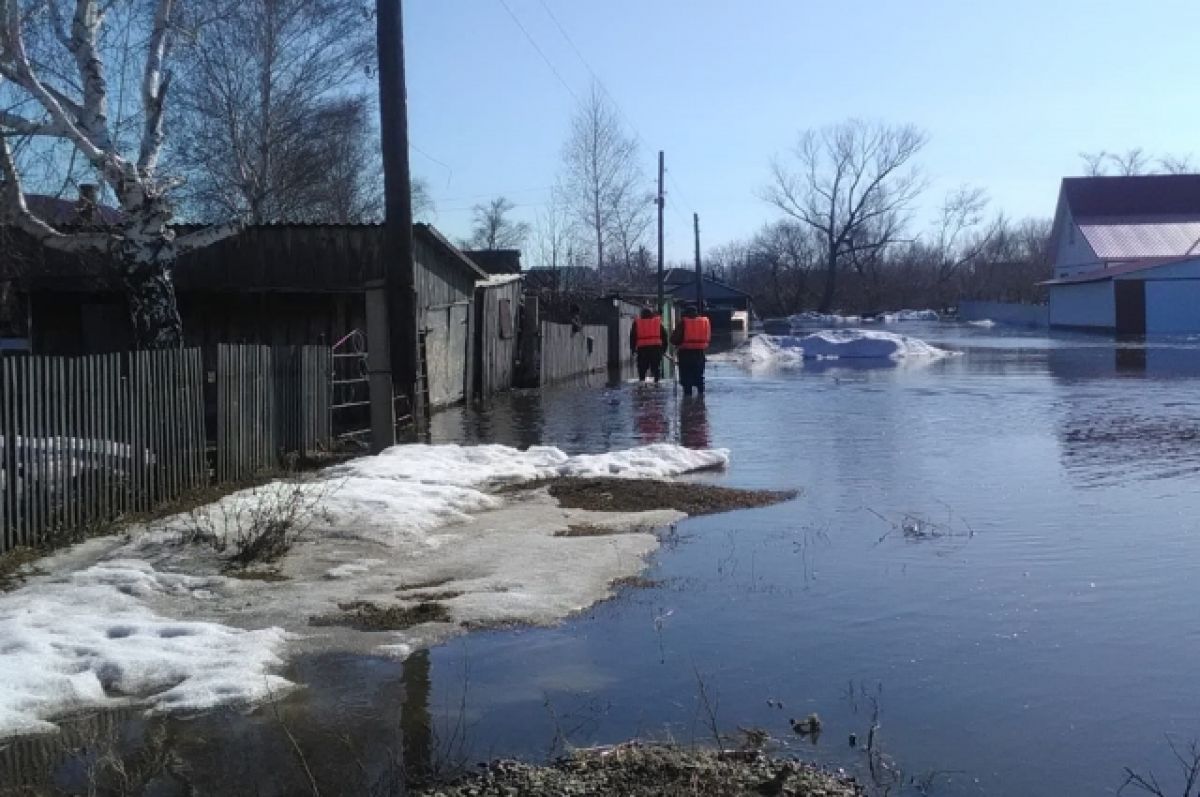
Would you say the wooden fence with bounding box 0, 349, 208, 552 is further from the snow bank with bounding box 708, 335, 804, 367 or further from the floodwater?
the snow bank with bounding box 708, 335, 804, 367

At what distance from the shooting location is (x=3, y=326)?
76.6ft

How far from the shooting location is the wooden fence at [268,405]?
41.0 ft

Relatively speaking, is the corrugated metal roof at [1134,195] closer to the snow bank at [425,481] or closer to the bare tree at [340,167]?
the bare tree at [340,167]

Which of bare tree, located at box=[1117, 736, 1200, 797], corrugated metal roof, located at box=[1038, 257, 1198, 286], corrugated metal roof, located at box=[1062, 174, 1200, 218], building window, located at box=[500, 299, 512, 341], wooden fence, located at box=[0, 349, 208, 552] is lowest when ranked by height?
bare tree, located at box=[1117, 736, 1200, 797]

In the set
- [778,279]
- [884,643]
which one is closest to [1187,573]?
[884,643]

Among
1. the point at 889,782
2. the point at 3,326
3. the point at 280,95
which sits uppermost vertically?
the point at 280,95

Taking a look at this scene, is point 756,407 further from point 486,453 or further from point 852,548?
point 852,548

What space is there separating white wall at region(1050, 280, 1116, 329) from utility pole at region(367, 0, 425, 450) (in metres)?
53.1

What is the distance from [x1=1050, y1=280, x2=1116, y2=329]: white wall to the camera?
62.7 m

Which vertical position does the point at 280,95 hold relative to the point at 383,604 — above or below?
above

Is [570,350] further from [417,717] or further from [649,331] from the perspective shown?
[417,717]

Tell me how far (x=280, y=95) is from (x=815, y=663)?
28.7 meters

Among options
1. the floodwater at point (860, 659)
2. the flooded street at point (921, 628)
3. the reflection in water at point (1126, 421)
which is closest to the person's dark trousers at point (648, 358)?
the reflection in water at point (1126, 421)

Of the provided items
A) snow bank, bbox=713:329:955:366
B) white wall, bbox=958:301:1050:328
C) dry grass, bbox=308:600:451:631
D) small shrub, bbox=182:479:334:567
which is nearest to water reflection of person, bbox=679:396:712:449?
small shrub, bbox=182:479:334:567
